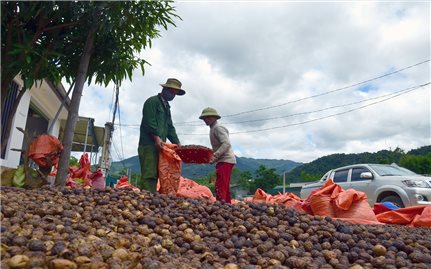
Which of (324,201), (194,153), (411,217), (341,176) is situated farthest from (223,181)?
(341,176)

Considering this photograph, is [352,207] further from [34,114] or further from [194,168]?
[194,168]

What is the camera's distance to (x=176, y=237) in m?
3.10

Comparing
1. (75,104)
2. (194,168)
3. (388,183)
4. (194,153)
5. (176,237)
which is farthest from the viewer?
(194,168)

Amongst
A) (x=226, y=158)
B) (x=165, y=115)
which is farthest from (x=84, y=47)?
(x=226, y=158)

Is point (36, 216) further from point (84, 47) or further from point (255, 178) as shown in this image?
point (255, 178)

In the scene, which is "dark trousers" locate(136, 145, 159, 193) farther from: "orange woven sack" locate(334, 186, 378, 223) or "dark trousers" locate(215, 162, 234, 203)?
"orange woven sack" locate(334, 186, 378, 223)

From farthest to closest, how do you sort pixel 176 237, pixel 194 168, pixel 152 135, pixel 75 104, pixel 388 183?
pixel 194 168
pixel 388 183
pixel 75 104
pixel 152 135
pixel 176 237

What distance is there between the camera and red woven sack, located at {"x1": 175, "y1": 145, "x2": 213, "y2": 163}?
205 inches

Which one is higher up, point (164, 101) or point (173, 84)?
point (173, 84)

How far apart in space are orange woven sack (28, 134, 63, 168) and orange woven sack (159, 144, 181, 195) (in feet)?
4.61

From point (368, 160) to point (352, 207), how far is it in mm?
32489

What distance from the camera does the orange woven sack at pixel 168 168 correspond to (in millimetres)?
4828

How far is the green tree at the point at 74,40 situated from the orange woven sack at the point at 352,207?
331cm

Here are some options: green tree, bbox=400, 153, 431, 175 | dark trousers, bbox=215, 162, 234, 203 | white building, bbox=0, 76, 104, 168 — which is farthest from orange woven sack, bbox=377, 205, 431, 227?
green tree, bbox=400, 153, 431, 175
